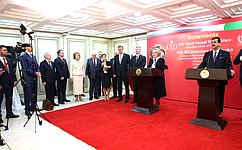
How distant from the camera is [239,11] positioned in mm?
4188

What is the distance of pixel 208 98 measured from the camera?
10.4 feet

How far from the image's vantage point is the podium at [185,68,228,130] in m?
3.06

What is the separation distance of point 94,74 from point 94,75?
0.03 metres

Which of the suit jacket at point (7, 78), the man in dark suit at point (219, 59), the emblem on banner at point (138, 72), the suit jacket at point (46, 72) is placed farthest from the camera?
the suit jacket at point (46, 72)

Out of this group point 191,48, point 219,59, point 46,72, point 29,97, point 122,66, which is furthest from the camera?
point 122,66

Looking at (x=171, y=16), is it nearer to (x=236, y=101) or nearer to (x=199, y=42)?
(x=199, y=42)

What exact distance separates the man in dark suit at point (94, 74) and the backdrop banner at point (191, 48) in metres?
1.84

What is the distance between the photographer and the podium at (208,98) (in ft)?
10.0

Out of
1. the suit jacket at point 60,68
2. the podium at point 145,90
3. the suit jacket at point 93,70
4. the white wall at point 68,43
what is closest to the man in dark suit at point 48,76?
the suit jacket at point 60,68

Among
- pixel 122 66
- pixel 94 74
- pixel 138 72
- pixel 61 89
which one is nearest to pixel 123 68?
pixel 122 66

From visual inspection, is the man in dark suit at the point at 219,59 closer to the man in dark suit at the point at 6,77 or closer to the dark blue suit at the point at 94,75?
the dark blue suit at the point at 94,75

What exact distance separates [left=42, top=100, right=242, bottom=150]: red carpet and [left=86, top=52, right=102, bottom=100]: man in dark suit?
54.4 inches

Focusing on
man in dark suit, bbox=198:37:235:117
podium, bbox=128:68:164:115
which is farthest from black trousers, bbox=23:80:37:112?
man in dark suit, bbox=198:37:235:117

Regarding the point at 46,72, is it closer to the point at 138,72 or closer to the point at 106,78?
the point at 106,78
